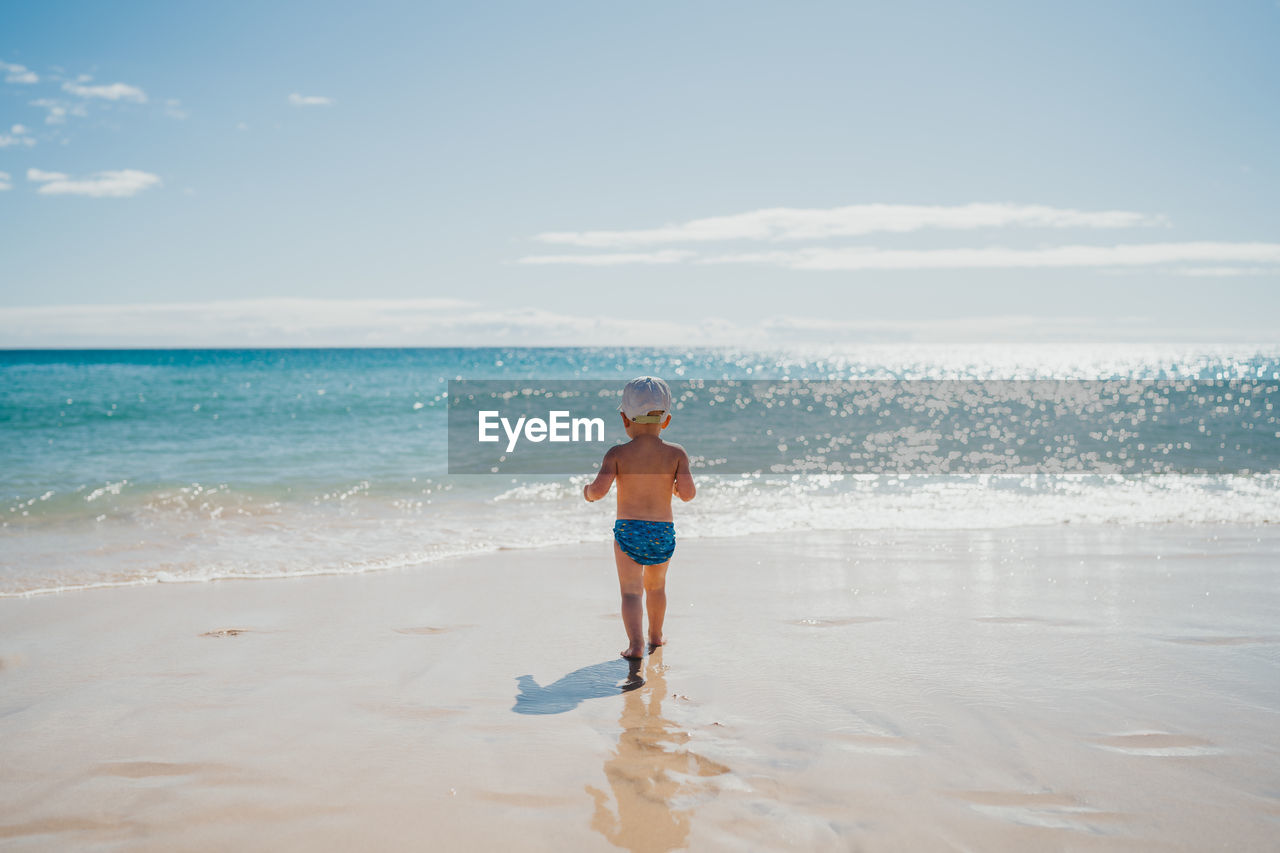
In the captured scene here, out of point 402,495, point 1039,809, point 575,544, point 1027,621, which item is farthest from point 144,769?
point 402,495

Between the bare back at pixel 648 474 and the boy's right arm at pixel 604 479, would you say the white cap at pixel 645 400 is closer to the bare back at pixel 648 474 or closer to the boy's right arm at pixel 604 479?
the bare back at pixel 648 474

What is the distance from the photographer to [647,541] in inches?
188

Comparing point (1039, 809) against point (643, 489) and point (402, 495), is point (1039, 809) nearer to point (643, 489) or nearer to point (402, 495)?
point (643, 489)

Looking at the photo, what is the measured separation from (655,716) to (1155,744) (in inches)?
84.8

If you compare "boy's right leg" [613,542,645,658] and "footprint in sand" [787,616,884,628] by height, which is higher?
"boy's right leg" [613,542,645,658]

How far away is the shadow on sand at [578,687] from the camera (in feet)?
13.2

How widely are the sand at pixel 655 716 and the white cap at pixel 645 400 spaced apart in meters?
1.40

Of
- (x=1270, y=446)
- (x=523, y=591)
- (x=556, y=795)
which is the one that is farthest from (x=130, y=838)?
(x=1270, y=446)

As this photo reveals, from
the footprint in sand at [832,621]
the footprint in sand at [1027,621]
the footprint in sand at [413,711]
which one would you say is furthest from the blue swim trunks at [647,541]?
the footprint in sand at [1027,621]

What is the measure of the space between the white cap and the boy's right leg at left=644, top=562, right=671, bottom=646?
86cm

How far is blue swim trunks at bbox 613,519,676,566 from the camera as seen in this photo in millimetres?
4766

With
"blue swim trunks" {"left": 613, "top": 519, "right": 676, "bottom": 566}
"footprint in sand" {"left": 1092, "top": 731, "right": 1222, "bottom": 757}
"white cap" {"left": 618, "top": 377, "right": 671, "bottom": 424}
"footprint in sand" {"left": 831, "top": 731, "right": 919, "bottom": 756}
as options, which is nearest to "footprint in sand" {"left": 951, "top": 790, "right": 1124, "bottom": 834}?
"footprint in sand" {"left": 831, "top": 731, "right": 919, "bottom": 756}

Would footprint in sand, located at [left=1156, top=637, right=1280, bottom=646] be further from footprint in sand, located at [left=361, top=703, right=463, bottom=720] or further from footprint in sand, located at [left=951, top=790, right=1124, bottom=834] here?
footprint in sand, located at [left=361, top=703, right=463, bottom=720]

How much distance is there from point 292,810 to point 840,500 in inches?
379
